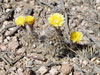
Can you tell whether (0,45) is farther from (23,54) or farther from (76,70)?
(76,70)

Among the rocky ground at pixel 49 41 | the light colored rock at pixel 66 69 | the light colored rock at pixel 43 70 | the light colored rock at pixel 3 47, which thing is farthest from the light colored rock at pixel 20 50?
the light colored rock at pixel 66 69

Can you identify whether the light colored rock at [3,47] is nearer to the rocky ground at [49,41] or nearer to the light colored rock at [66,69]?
the rocky ground at [49,41]

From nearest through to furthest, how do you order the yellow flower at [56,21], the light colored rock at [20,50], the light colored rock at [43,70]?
the yellow flower at [56,21] → the light colored rock at [43,70] → the light colored rock at [20,50]

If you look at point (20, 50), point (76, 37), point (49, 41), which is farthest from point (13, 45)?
point (76, 37)

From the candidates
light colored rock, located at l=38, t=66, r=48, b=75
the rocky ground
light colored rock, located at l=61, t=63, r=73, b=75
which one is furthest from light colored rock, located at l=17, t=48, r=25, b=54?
light colored rock, located at l=61, t=63, r=73, b=75

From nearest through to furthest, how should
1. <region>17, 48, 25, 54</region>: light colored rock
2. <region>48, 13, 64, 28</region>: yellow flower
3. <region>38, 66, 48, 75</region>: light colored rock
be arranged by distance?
<region>48, 13, 64, 28</region>: yellow flower
<region>38, 66, 48, 75</region>: light colored rock
<region>17, 48, 25, 54</region>: light colored rock

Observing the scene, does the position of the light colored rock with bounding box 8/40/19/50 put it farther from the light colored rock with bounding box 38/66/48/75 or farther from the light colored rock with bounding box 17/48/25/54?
the light colored rock with bounding box 38/66/48/75

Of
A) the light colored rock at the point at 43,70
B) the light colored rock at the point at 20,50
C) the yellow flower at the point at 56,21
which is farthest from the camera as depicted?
the light colored rock at the point at 20,50

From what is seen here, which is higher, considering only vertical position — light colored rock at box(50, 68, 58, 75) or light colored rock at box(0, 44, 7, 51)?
light colored rock at box(0, 44, 7, 51)
